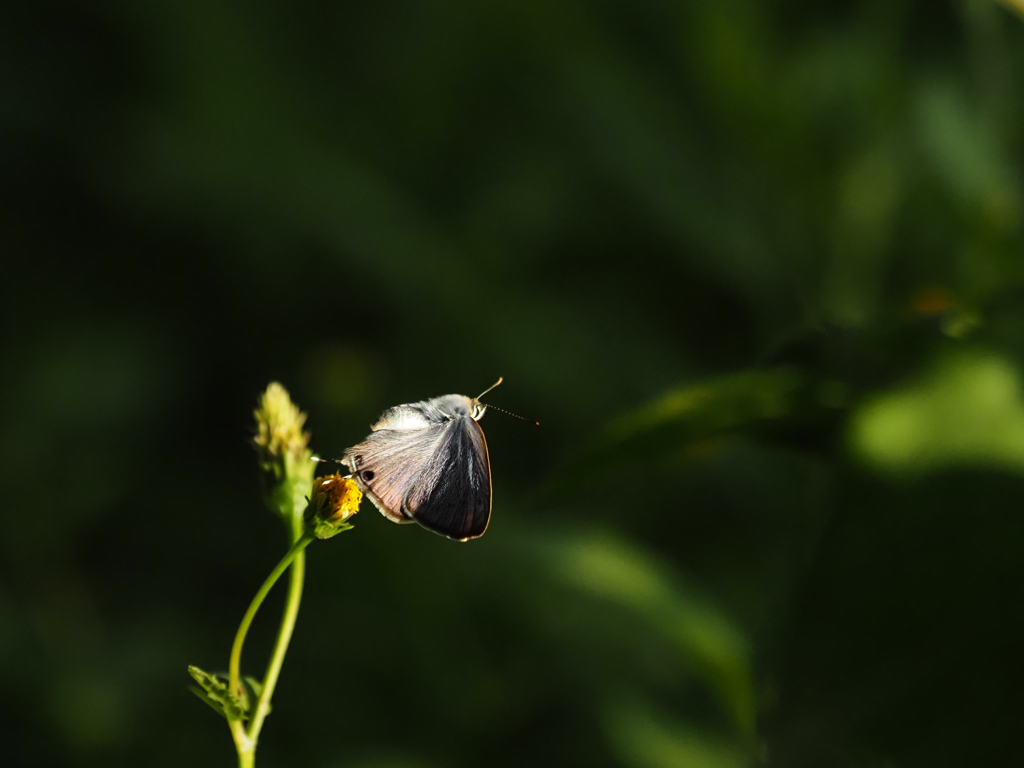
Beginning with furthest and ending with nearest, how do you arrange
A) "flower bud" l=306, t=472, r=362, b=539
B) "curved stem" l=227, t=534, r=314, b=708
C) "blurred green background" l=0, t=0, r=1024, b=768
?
"blurred green background" l=0, t=0, r=1024, b=768 → "flower bud" l=306, t=472, r=362, b=539 → "curved stem" l=227, t=534, r=314, b=708

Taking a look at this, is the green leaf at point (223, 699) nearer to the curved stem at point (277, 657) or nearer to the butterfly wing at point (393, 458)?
the curved stem at point (277, 657)

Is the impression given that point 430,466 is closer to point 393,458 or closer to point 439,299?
point 393,458

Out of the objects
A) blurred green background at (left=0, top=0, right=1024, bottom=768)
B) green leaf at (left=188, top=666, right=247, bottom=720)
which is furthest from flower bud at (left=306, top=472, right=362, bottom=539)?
blurred green background at (left=0, top=0, right=1024, bottom=768)

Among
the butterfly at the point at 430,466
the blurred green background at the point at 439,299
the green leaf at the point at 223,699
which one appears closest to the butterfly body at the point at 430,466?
the butterfly at the point at 430,466

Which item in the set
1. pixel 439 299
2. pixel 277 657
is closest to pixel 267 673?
pixel 277 657

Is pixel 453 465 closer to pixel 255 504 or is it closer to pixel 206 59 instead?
pixel 255 504

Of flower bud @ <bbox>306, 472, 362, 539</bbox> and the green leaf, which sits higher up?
flower bud @ <bbox>306, 472, 362, 539</bbox>

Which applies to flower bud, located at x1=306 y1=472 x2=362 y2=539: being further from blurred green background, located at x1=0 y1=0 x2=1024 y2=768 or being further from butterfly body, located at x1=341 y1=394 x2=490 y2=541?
blurred green background, located at x1=0 y1=0 x2=1024 y2=768
